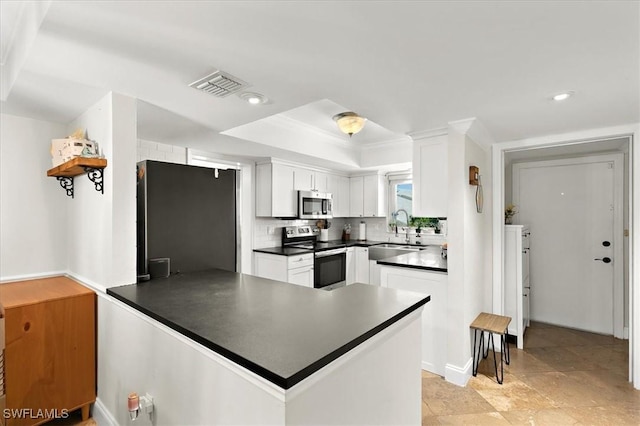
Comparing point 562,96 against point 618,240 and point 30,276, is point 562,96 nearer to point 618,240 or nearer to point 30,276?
point 618,240

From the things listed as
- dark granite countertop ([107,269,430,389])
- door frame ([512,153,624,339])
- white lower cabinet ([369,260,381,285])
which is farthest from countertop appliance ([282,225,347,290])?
→ door frame ([512,153,624,339])

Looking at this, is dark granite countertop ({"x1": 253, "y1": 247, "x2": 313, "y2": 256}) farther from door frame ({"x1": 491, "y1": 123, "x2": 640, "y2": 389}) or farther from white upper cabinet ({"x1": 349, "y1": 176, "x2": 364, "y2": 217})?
door frame ({"x1": 491, "y1": 123, "x2": 640, "y2": 389})

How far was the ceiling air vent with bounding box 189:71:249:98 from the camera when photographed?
1684 millimetres

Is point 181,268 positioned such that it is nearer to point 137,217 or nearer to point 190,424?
point 137,217

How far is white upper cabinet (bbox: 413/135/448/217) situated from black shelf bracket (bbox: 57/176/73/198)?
2.86 m

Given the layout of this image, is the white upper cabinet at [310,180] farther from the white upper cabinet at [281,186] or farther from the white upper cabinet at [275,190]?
the white upper cabinet at [275,190]

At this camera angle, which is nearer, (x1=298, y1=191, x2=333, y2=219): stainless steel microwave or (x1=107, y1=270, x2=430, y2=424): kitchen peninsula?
(x1=107, y1=270, x2=430, y2=424): kitchen peninsula

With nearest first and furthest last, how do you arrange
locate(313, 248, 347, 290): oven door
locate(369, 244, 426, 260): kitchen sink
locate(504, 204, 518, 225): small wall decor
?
locate(504, 204, 518, 225): small wall decor, locate(313, 248, 347, 290): oven door, locate(369, 244, 426, 260): kitchen sink

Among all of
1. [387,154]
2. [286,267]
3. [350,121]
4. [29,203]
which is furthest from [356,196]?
[29,203]

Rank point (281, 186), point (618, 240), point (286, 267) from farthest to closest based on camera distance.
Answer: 1. point (281, 186)
2. point (286, 267)
3. point (618, 240)

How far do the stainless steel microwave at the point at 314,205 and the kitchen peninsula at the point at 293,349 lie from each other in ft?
8.77

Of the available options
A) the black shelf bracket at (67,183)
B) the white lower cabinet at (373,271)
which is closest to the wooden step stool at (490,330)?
the white lower cabinet at (373,271)

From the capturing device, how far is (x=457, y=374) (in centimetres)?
260

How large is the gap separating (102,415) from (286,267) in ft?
7.38
